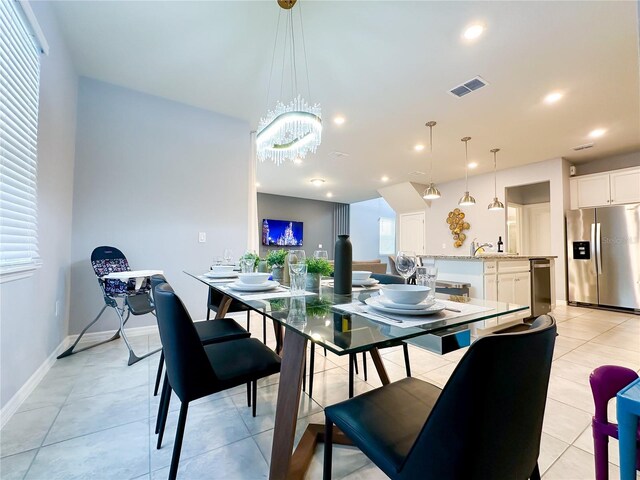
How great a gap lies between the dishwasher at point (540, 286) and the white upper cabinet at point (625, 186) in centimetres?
189

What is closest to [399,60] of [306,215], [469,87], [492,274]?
[469,87]

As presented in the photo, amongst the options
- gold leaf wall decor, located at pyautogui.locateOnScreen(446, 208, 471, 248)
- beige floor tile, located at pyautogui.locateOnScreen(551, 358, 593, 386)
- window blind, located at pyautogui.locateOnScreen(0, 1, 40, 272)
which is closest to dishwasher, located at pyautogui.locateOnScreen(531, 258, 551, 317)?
beige floor tile, located at pyautogui.locateOnScreen(551, 358, 593, 386)

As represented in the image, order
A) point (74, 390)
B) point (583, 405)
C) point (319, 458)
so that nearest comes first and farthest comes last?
1. point (319, 458)
2. point (583, 405)
3. point (74, 390)

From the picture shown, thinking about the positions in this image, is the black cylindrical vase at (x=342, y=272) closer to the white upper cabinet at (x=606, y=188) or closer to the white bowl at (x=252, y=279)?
the white bowl at (x=252, y=279)

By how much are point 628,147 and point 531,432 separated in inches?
247

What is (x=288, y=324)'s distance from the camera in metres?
0.85

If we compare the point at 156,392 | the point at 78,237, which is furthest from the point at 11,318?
the point at 78,237

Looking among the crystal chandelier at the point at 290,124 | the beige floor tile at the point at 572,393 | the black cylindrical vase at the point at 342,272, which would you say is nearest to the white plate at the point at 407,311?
the black cylindrical vase at the point at 342,272

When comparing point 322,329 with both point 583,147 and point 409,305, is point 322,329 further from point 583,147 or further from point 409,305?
point 583,147

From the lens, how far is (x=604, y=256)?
454 centimetres

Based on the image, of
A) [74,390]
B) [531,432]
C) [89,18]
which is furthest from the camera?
[89,18]

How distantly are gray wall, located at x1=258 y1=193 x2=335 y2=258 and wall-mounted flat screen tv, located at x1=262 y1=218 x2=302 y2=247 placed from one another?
169 millimetres

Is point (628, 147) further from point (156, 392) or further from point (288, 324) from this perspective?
point (156, 392)

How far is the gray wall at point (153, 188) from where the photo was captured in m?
2.81
